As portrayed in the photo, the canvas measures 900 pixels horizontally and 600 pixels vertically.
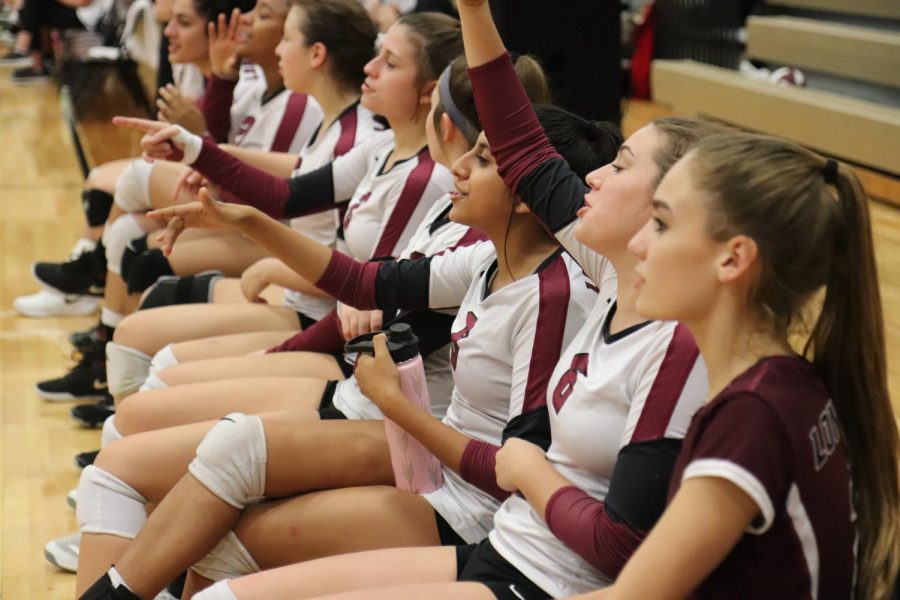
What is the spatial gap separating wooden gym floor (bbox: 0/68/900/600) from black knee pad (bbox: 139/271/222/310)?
16.5 inches

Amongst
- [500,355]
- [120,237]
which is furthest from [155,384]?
[120,237]

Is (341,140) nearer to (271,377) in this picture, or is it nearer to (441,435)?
(271,377)

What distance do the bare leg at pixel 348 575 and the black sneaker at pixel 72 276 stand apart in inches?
107

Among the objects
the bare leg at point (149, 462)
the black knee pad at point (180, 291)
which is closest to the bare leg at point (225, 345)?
the black knee pad at point (180, 291)

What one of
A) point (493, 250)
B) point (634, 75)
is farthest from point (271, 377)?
point (634, 75)

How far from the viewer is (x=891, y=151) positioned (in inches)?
191

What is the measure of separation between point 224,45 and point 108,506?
1.94 meters

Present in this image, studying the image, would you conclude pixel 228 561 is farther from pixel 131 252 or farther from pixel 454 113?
pixel 131 252

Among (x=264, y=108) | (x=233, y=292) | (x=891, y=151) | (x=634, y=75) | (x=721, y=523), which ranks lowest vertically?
(x=634, y=75)

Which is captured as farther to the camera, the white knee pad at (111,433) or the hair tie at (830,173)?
the white knee pad at (111,433)

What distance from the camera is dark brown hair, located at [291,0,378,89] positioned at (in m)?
2.96

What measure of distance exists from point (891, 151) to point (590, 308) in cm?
354

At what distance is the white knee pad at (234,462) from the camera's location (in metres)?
1.75

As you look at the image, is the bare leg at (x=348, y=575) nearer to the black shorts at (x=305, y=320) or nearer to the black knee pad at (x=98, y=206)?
the black shorts at (x=305, y=320)
